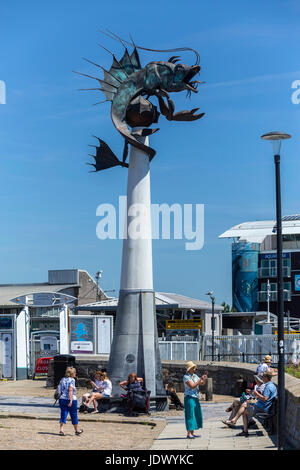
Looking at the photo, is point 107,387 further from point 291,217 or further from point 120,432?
point 291,217

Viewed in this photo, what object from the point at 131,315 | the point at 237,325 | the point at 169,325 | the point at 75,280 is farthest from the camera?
the point at 237,325

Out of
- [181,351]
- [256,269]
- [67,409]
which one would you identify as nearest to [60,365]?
[181,351]

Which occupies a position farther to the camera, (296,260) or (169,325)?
(296,260)

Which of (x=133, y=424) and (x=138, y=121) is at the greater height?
(x=138, y=121)

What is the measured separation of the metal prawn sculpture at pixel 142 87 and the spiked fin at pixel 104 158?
0.03m

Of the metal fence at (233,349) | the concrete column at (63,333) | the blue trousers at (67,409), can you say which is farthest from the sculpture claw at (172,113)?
the concrete column at (63,333)

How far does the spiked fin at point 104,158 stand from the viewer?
958 inches

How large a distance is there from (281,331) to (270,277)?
8279cm

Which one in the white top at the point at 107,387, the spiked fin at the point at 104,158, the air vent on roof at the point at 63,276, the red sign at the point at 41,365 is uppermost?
the spiked fin at the point at 104,158

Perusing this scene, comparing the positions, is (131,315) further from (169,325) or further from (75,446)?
(169,325)

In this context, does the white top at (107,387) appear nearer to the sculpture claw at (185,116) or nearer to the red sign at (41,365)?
the sculpture claw at (185,116)

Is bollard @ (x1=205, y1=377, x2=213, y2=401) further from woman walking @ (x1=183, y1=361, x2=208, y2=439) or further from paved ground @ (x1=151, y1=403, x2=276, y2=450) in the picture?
woman walking @ (x1=183, y1=361, x2=208, y2=439)

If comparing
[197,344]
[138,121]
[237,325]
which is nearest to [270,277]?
[237,325]

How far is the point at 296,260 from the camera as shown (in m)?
92.2
